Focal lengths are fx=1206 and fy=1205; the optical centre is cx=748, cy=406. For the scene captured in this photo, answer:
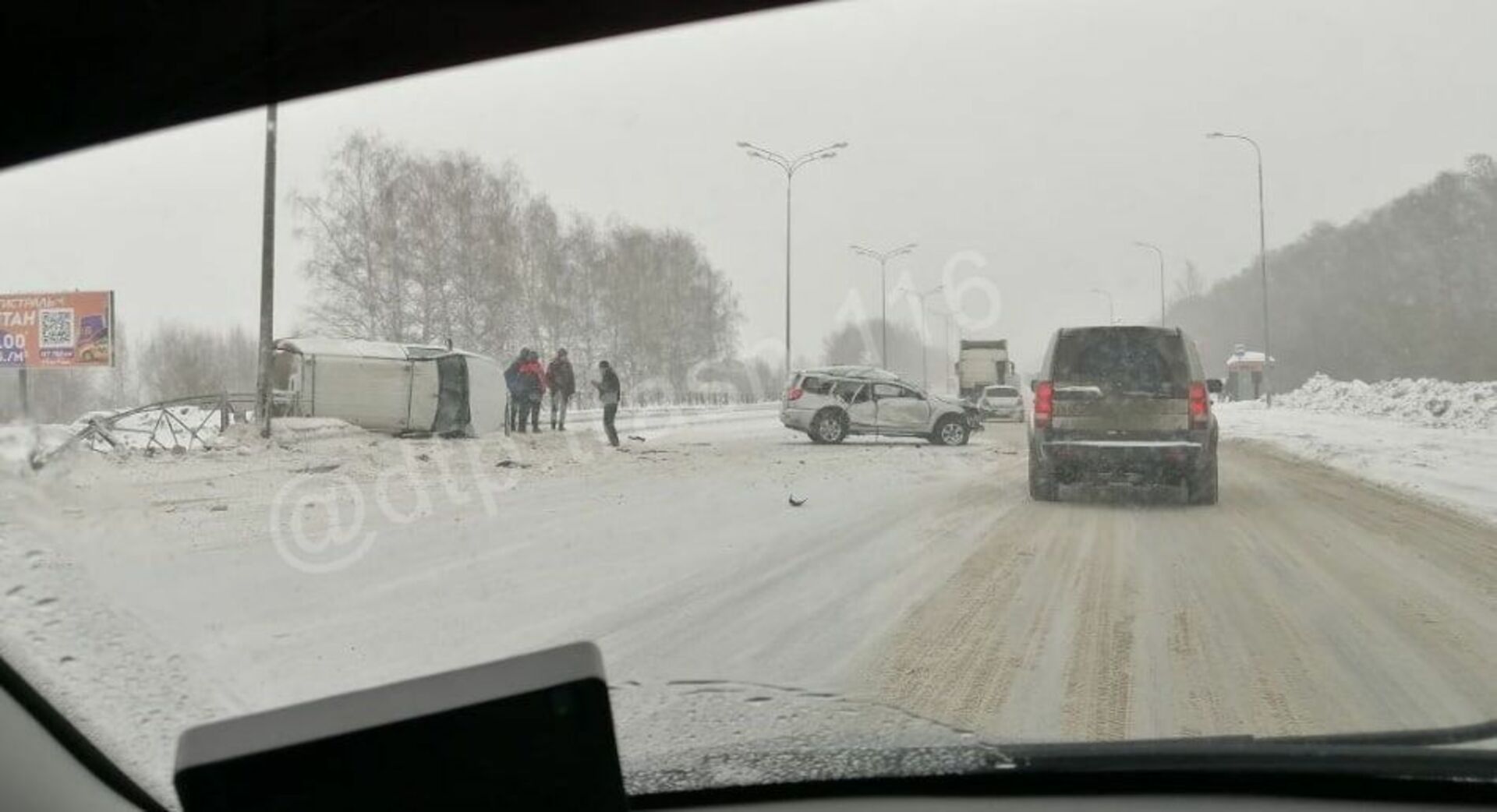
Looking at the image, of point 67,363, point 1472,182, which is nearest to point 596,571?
point 67,363

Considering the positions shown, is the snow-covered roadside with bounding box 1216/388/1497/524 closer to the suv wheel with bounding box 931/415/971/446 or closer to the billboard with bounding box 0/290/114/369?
the suv wheel with bounding box 931/415/971/446

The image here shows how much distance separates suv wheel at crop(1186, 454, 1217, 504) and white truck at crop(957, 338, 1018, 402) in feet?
4.37

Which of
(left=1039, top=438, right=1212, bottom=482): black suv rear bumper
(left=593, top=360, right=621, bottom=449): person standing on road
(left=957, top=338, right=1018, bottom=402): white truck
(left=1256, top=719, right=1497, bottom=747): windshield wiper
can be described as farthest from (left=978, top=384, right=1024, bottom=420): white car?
(left=1256, top=719, right=1497, bottom=747): windshield wiper

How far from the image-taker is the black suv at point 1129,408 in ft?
25.2

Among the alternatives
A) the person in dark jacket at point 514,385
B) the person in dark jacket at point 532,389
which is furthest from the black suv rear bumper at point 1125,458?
the person in dark jacket at point 514,385

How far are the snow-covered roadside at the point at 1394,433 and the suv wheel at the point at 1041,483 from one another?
1.17m

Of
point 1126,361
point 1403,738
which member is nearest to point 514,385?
point 1126,361

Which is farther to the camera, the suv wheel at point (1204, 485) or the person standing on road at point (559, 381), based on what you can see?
the person standing on road at point (559, 381)

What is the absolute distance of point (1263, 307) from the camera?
7.04 meters

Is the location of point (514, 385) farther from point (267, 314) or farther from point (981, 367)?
point (981, 367)

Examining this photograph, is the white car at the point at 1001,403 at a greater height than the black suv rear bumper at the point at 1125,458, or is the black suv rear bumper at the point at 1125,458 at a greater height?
the white car at the point at 1001,403

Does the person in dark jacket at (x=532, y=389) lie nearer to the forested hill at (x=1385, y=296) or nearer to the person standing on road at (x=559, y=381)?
the person standing on road at (x=559, y=381)

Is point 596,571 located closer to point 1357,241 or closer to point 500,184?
point 500,184

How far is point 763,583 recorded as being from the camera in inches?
266
